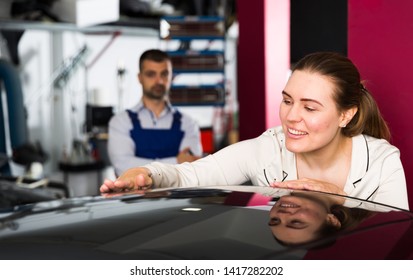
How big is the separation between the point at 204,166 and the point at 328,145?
35cm

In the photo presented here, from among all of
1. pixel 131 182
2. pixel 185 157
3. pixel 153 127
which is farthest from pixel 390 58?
pixel 153 127

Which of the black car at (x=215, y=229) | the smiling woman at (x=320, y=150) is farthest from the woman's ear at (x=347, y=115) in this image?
the black car at (x=215, y=229)

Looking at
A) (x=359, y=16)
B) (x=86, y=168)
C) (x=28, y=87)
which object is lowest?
(x=86, y=168)

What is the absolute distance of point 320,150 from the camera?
170 cm

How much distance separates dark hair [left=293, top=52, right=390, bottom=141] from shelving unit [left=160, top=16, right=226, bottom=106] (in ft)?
16.8

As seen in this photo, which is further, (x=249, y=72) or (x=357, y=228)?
(x=249, y=72)

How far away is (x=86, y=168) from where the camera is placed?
7477 millimetres

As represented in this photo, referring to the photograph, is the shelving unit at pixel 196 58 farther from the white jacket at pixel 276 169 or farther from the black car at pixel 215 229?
the black car at pixel 215 229

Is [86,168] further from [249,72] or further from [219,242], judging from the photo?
[219,242]

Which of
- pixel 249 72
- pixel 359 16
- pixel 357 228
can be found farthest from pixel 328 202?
pixel 249 72

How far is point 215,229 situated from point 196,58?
629 cm

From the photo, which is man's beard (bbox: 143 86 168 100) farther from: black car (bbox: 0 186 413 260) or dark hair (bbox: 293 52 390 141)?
black car (bbox: 0 186 413 260)

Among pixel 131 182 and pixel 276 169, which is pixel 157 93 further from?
pixel 131 182
